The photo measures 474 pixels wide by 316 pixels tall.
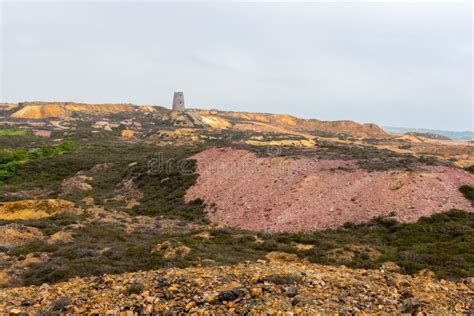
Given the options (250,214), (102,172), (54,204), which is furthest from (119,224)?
(102,172)

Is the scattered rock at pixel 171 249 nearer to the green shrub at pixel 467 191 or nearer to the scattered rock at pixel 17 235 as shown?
the scattered rock at pixel 17 235

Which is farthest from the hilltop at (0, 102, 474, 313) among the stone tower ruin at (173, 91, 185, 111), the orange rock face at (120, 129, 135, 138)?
the stone tower ruin at (173, 91, 185, 111)

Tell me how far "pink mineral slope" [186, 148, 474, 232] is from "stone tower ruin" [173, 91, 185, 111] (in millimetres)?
104163

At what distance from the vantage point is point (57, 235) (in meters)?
19.2

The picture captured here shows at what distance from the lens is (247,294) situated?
9.30m

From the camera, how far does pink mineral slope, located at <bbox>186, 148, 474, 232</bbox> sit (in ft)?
80.1

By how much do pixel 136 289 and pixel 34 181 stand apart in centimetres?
4160

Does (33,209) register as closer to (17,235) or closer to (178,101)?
(17,235)

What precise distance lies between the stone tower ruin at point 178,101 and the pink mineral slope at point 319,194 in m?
104

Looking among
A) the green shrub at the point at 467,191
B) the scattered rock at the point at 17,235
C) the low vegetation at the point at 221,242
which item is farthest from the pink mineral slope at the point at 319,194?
the scattered rock at the point at 17,235

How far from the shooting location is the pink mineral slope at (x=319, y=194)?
2441 centimetres

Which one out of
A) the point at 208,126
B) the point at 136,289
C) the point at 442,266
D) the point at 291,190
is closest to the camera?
the point at 136,289

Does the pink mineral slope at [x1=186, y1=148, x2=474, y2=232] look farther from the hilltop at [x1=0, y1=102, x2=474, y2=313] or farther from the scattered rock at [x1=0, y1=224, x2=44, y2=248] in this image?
the scattered rock at [x1=0, y1=224, x2=44, y2=248]

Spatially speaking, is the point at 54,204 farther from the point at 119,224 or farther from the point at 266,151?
the point at 266,151
